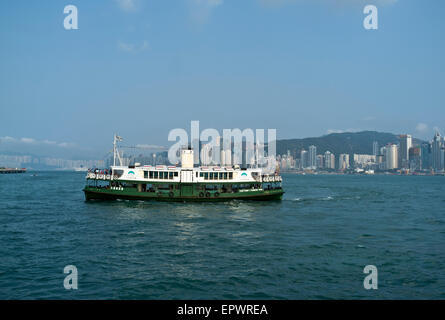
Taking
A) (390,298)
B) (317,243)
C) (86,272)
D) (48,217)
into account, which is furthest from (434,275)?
(48,217)

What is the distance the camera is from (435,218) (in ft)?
113

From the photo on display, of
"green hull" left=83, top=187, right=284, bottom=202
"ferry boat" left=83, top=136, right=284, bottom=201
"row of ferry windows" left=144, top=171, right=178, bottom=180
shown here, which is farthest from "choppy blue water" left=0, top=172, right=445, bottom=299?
"row of ferry windows" left=144, top=171, right=178, bottom=180

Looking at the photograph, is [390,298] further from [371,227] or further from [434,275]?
[371,227]

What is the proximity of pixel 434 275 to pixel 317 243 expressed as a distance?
7185 millimetres

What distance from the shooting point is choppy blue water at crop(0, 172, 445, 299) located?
1411 centimetres

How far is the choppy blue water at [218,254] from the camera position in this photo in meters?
14.1

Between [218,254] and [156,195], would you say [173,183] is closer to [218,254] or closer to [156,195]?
[156,195]

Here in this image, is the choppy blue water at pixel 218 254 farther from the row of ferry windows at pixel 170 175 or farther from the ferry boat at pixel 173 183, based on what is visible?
the row of ferry windows at pixel 170 175

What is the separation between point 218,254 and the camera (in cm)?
1944

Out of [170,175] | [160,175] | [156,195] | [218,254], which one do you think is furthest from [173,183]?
[218,254]

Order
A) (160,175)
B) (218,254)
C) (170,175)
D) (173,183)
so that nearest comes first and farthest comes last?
1. (218,254)
2. (173,183)
3. (160,175)
4. (170,175)

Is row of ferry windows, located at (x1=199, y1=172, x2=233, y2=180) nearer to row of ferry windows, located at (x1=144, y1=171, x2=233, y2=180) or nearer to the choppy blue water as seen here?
row of ferry windows, located at (x1=144, y1=171, x2=233, y2=180)
